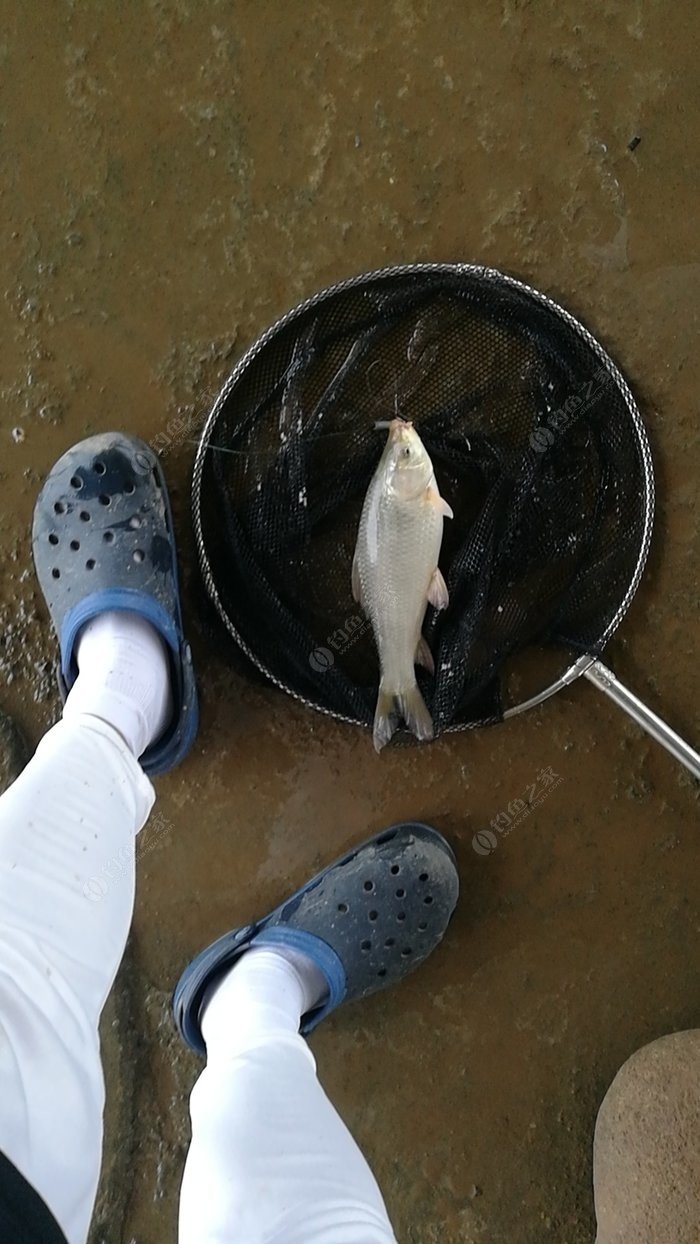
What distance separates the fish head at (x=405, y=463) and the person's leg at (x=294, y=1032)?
0.60 metres

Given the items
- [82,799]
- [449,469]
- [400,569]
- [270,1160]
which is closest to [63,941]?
[82,799]

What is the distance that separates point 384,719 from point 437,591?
0.22 meters

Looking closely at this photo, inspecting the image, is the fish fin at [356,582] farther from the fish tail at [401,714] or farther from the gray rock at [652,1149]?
the gray rock at [652,1149]

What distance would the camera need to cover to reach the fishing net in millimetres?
1370

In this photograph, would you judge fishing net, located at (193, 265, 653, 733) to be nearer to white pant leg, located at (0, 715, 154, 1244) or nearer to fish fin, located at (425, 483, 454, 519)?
fish fin, located at (425, 483, 454, 519)

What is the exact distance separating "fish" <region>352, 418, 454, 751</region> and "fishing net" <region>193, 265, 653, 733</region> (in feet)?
0.18

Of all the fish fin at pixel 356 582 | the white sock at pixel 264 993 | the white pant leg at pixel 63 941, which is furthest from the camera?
the fish fin at pixel 356 582

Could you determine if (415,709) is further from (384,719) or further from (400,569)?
(400,569)

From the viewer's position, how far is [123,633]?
1.38m

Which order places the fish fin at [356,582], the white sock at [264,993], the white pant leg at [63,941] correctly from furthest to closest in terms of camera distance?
the fish fin at [356,582] < the white sock at [264,993] < the white pant leg at [63,941]

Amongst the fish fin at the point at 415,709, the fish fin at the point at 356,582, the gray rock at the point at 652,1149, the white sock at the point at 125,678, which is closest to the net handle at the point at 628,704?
the fish fin at the point at 415,709

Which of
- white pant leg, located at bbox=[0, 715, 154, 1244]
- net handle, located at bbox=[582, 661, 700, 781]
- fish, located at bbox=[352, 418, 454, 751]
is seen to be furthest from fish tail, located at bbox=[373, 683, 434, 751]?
white pant leg, located at bbox=[0, 715, 154, 1244]

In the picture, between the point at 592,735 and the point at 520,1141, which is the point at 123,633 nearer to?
the point at 592,735

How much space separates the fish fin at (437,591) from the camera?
4.32ft
